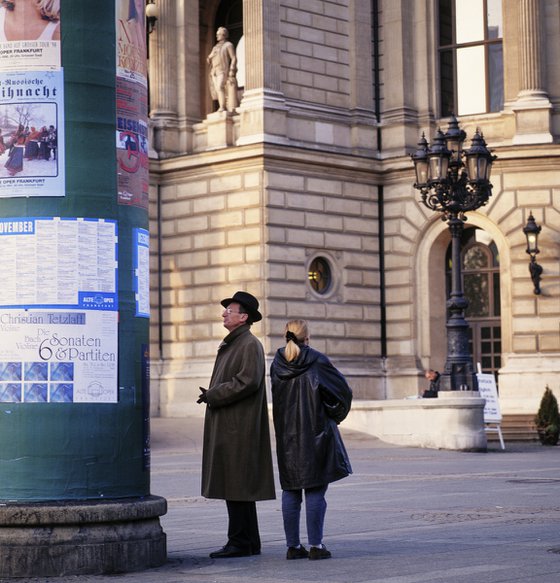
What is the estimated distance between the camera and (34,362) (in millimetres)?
11078

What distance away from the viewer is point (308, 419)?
11.9 m

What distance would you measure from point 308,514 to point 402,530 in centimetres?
203

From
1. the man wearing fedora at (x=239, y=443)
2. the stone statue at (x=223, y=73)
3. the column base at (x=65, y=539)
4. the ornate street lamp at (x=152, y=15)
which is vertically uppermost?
the ornate street lamp at (x=152, y=15)

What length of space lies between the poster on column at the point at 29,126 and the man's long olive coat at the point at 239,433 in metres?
1.95

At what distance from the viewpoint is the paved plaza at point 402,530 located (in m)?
10.7

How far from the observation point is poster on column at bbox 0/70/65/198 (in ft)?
37.1

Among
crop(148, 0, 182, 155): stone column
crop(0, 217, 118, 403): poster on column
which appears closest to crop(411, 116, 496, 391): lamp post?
crop(148, 0, 182, 155): stone column

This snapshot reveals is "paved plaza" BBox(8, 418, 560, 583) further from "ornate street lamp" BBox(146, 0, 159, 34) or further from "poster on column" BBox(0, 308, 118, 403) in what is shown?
"ornate street lamp" BBox(146, 0, 159, 34)

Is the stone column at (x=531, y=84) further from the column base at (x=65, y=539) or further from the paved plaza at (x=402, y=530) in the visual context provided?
the column base at (x=65, y=539)

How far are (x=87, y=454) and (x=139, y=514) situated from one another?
0.56m

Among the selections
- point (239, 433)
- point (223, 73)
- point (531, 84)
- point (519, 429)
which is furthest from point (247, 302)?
point (223, 73)

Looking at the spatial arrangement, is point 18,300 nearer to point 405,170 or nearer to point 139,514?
point 139,514

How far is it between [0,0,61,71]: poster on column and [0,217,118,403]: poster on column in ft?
3.63

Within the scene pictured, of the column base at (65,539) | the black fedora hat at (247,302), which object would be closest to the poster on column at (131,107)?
the black fedora hat at (247,302)
